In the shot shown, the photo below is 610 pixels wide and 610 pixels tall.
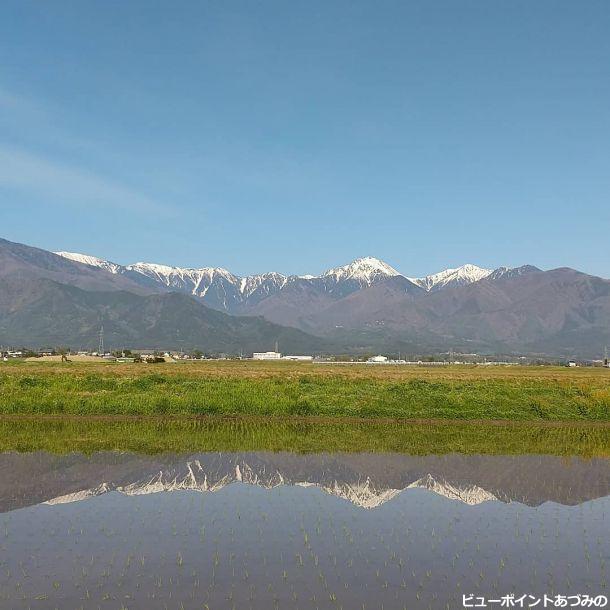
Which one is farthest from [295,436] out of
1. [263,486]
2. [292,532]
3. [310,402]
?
[292,532]

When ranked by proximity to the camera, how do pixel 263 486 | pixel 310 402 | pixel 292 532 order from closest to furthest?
pixel 292 532 → pixel 263 486 → pixel 310 402

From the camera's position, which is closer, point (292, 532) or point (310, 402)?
point (292, 532)

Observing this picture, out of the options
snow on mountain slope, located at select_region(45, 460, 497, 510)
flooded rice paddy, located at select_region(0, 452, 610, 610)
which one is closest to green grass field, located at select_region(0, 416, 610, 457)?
flooded rice paddy, located at select_region(0, 452, 610, 610)

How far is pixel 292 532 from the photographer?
16.8 meters

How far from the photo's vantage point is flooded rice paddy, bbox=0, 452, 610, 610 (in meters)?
13.0

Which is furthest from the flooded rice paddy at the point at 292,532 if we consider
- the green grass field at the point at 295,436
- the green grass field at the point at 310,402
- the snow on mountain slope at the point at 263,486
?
the green grass field at the point at 310,402

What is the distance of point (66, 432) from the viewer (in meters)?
33.3

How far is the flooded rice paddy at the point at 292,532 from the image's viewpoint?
12961 mm

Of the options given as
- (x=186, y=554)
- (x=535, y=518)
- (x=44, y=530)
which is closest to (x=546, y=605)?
(x=535, y=518)

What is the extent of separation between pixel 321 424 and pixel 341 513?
19.1 metres

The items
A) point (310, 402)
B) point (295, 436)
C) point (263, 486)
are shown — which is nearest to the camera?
point (263, 486)

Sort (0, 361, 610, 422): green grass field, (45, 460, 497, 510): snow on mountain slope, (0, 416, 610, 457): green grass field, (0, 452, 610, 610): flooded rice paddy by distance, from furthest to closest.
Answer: (0, 361, 610, 422): green grass field
(0, 416, 610, 457): green grass field
(45, 460, 497, 510): snow on mountain slope
(0, 452, 610, 610): flooded rice paddy

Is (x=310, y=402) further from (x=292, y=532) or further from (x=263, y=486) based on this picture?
(x=292, y=532)

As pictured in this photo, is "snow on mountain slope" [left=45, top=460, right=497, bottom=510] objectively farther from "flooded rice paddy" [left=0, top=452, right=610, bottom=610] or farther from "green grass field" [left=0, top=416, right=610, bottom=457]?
"green grass field" [left=0, top=416, right=610, bottom=457]
